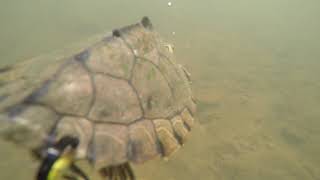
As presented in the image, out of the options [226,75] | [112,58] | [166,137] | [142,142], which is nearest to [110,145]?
[142,142]

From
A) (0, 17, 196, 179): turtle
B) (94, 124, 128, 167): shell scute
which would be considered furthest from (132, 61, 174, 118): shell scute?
(94, 124, 128, 167): shell scute

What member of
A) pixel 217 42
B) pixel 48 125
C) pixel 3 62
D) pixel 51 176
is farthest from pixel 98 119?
pixel 217 42

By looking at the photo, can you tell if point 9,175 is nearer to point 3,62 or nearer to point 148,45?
point 148,45

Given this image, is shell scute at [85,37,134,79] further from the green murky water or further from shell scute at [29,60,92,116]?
the green murky water

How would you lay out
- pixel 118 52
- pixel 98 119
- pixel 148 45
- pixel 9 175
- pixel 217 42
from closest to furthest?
pixel 98 119 < pixel 118 52 < pixel 148 45 < pixel 9 175 < pixel 217 42

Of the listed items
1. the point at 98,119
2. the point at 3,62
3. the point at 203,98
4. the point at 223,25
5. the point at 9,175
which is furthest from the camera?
the point at 223,25

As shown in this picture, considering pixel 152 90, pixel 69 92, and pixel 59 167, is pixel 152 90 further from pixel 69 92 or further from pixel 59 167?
pixel 59 167
